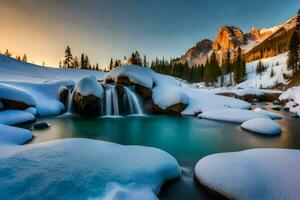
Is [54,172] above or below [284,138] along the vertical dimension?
above

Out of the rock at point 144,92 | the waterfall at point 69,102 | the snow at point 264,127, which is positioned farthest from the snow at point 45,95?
the snow at point 264,127

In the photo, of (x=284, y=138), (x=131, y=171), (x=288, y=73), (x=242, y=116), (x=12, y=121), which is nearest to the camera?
(x=131, y=171)

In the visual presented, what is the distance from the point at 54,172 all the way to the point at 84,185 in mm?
724

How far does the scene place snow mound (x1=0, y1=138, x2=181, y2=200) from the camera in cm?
350

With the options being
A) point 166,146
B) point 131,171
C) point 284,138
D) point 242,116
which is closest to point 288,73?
point 242,116

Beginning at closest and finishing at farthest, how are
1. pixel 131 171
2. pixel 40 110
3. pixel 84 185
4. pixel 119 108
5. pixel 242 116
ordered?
pixel 84 185 < pixel 131 171 < pixel 242 116 < pixel 40 110 < pixel 119 108

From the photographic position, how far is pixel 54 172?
3.92 metres

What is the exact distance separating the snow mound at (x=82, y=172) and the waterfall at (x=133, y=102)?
14.7 meters

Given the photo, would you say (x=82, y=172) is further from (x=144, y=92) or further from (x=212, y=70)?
(x=212, y=70)

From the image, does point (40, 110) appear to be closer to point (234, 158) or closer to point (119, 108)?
point (119, 108)

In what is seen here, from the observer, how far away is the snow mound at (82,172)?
350 centimetres

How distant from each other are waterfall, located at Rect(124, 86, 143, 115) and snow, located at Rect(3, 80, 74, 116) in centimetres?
719

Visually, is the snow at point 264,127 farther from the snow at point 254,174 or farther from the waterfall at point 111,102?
the waterfall at point 111,102

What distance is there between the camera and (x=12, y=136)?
7609mm
